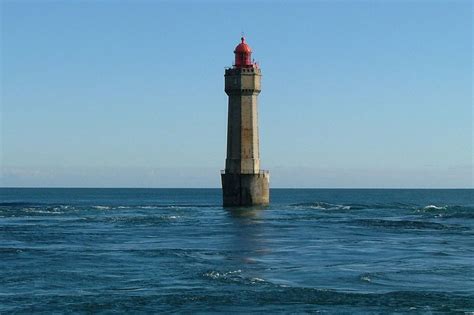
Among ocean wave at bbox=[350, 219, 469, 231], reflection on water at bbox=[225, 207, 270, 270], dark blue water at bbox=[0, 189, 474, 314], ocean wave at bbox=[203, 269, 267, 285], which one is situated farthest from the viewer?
ocean wave at bbox=[350, 219, 469, 231]

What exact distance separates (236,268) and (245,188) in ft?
168

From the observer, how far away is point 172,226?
70812 mm

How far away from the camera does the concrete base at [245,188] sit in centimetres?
9281

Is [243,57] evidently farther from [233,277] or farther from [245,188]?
[233,277]

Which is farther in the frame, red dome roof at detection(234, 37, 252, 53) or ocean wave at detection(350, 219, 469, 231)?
red dome roof at detection(234, 37, 252, 53)

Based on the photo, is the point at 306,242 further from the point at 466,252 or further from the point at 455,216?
the point at 455,216

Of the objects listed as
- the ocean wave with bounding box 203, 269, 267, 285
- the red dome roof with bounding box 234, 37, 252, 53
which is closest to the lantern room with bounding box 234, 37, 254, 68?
the red dome roof with bounding box 234, 37, 252, 53

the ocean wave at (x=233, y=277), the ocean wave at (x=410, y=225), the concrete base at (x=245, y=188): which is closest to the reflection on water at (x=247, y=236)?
the ocean wave at (x=233, y=277)

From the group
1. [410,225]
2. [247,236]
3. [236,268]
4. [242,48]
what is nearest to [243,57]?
[242,48]

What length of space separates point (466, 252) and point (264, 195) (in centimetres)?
4602

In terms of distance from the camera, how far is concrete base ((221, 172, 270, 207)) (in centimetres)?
9281

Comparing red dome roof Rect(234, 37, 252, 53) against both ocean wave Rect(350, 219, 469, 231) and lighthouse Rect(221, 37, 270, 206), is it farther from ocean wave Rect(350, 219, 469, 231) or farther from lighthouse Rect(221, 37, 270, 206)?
ocean wave Rect(350, 219, 469, 231)

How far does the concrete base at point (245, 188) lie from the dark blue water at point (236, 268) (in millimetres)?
21496

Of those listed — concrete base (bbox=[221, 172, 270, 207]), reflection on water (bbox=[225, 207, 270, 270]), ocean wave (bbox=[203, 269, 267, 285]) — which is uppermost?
concrete base (bbox=[221, 172, 270, 207])
